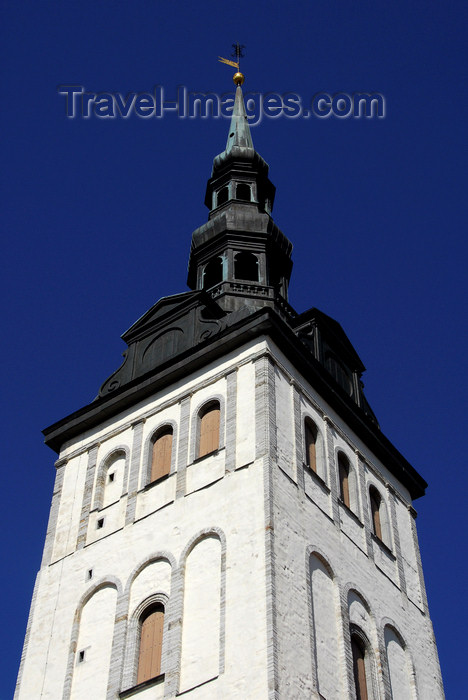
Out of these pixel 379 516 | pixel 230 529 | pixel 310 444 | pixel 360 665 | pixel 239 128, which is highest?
pixel 239 128

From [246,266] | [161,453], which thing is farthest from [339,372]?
[161,453]

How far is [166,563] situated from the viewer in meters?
27.1

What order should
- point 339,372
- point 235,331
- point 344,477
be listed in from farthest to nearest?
point 339,372 → point 344,477 → point 235,331

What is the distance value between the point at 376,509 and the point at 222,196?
565 inches

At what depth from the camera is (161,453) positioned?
3033 centimetres

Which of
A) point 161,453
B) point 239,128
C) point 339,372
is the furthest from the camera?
point 239,128

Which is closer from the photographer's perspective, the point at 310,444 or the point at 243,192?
the point at 310,444

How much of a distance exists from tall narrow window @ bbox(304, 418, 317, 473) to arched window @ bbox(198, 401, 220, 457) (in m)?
2.29

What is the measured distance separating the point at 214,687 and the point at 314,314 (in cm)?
1350

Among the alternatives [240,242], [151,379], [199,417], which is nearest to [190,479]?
[199,417]

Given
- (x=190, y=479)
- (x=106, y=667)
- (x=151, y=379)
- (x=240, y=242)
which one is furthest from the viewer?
(x=240, y=242)

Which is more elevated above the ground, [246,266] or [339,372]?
[246,266]

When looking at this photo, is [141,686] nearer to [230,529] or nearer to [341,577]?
[230,529]

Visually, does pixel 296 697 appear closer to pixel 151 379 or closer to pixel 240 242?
pixel 151 379
